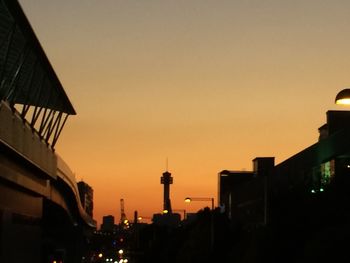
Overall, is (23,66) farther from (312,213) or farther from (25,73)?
(312,213)

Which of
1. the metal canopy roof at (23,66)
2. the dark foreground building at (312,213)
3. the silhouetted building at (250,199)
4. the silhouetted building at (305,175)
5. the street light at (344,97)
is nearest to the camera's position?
the street light at (344,97)

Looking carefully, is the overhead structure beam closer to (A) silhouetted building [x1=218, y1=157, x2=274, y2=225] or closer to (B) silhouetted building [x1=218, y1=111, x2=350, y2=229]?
(B) silhouetted building [x1=218, y1=111, x2=350, y2=229]

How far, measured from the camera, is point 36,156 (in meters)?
47.9

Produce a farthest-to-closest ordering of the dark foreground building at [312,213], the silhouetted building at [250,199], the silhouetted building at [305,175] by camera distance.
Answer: the silhouetted building at [250,199] < the silhouetted building at [305,175] < the dark foreground building at [312,213]

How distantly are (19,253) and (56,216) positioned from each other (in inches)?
1367

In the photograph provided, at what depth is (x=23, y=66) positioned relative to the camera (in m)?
45.1

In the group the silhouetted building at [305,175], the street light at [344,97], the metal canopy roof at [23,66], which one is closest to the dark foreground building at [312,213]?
the silhouetted building at [305,175]

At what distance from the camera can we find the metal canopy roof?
3650cm

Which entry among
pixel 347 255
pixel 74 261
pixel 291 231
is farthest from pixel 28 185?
pixel 74 261

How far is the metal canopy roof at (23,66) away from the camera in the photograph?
3650 cm

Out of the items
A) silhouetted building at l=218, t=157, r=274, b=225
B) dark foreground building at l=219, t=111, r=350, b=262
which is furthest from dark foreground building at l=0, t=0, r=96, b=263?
silhouetted building at l=218, t=157, r=274, b=225

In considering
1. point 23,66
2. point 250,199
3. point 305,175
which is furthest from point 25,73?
point 250,199

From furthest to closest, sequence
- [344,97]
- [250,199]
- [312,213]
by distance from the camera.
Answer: [250,199], [312,213], [344,97]

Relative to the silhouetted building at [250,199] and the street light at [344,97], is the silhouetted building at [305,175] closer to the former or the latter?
the silhouetted building at [250,199]
